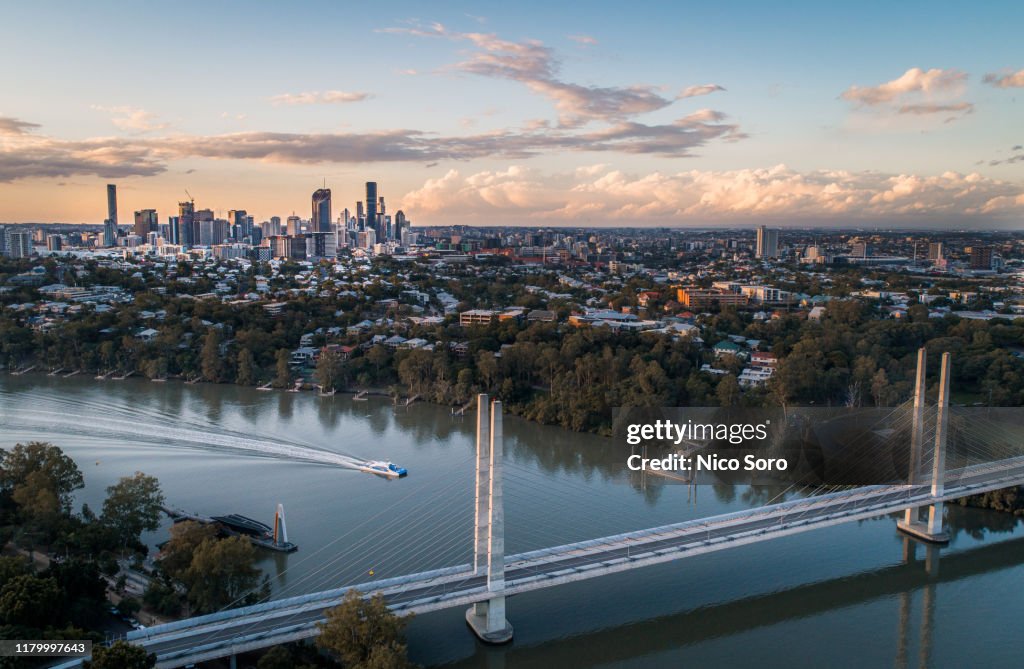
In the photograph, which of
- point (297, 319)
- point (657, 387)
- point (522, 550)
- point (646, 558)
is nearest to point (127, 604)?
point (522, 550)

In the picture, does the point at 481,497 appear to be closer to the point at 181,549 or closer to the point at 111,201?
the point at 181,549

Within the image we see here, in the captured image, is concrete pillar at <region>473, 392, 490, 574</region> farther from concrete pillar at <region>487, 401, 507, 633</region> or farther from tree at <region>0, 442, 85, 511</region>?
tree at <region>0, 442, 85, 511</region>

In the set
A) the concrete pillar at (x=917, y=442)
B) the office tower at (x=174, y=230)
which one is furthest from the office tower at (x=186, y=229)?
the concrete pillar at (x=917, y=442)

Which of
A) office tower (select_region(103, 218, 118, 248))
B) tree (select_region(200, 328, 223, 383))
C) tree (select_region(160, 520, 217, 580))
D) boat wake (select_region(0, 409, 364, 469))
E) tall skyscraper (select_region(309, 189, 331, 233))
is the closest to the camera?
tree (select_region(160, 520, 217, 580))

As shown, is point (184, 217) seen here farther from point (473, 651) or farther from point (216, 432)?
point (473, 651)

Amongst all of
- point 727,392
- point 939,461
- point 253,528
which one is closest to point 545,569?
point 253,528

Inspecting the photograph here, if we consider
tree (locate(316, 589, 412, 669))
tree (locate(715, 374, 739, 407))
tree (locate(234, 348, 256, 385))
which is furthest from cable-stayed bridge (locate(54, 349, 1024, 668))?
A: tree (locate(234, 348, 256, 385))
